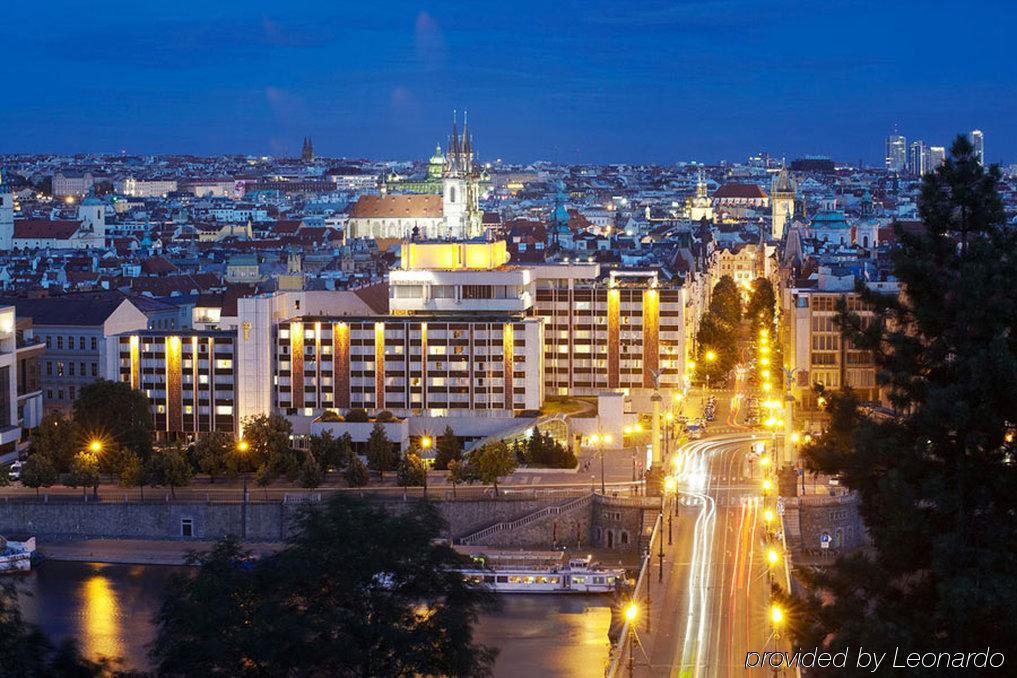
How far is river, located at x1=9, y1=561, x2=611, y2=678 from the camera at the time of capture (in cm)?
1591

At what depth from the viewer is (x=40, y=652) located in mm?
8492

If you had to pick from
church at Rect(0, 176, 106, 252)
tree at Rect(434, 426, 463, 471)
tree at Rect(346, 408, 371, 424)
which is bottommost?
tree at Rect(434, 426, 463, 471)

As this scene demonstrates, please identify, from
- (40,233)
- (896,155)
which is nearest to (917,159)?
(896,155)

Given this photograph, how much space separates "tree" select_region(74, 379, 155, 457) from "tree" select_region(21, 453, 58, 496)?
119 cm

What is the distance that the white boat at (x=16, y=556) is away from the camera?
19.7m

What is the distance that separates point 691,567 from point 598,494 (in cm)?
352

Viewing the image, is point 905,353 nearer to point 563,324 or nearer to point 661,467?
point 661,467

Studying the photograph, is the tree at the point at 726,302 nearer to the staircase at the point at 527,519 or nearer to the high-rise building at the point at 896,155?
the staircase at the point at 527,519

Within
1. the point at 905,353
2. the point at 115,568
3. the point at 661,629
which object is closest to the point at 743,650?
the point at 661,629

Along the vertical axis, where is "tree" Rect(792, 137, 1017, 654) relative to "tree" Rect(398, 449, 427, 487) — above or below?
above

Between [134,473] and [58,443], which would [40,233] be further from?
[134,473]

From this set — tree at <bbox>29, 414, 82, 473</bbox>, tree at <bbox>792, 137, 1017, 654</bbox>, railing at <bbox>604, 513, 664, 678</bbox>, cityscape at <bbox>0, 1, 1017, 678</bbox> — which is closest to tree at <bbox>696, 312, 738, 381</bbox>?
cityscape at <bbox>0, 1, 1017, 678</bbox>

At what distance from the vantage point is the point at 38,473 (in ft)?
70.8

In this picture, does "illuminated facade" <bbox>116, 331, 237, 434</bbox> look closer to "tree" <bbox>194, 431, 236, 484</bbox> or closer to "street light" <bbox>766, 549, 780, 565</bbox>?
"tree" <bbox>194, 431, 236, 484</bbox>
